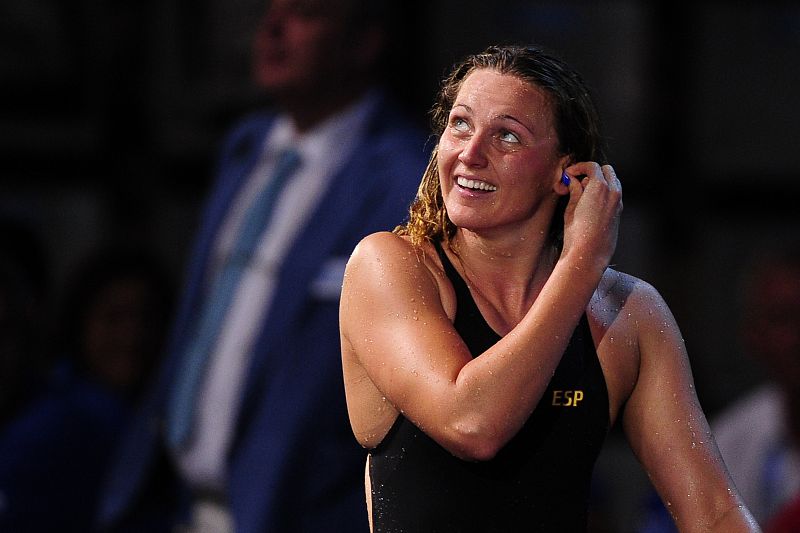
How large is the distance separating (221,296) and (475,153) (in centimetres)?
150

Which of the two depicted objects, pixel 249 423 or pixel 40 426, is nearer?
pixel 249 423

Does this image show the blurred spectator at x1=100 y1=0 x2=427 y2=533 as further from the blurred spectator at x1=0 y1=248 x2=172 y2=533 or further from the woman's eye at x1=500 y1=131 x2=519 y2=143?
the woman's eye at x1=500 y1=131 x2=519 y2=143

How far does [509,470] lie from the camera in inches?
55.0

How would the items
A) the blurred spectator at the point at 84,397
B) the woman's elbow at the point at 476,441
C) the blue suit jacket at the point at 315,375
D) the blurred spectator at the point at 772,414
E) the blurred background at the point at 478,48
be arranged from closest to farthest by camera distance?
the woman's elbow at the point at 476,441 < the blue suit jacket at the point at 315,375 < the blurred spectator at the point at 84,397 < the blurred spectator at the point at 772,414 < the blurred background at the point at 478,48

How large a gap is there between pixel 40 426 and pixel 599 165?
7.64ft

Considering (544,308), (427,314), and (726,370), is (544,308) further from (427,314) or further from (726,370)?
(726,370)

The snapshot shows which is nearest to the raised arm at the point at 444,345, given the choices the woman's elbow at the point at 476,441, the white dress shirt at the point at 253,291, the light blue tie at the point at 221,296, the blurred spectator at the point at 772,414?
the woman's elbow at the point at 476,441

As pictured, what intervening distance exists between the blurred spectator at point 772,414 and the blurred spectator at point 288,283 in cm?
119

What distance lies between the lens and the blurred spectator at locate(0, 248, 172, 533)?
337 centimetres

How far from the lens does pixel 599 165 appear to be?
4.75ft

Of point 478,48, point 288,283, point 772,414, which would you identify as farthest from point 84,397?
point 478,48

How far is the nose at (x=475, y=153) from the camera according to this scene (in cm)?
139

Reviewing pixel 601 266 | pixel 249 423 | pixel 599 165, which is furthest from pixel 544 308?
pixel 249 423

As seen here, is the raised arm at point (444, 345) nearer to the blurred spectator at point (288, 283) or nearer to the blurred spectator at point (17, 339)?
the blurred spectator at point (288, 283)
